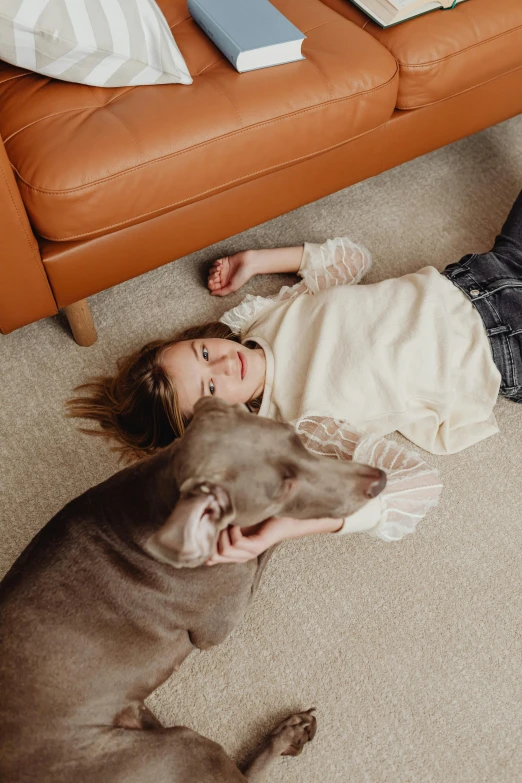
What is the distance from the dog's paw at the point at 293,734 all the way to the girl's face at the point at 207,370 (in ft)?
2.65

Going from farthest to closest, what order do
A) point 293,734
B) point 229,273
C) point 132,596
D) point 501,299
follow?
point 229,273, point 501,299, point 293,734, point 132,596

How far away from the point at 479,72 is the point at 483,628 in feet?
5.54

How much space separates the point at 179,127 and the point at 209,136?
3.1 inches

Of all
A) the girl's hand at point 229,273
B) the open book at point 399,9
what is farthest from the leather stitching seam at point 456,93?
the girl's hand at point 229,273

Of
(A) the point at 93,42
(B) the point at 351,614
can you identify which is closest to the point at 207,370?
(B) the point at 351,614

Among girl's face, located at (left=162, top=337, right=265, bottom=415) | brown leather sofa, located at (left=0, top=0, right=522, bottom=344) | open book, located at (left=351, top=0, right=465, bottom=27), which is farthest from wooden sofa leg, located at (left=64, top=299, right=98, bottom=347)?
open book, located at (left=351, top=0, right=465, bottom=27)

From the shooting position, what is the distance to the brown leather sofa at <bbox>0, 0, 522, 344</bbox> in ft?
5.23

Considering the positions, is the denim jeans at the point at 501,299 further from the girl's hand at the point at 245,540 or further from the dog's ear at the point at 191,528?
the dog's ear at the point at 191,528

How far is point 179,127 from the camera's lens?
5.39 feet

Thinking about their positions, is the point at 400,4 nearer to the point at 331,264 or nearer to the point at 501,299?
the point at 331,264

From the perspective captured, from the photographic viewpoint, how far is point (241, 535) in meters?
1.28

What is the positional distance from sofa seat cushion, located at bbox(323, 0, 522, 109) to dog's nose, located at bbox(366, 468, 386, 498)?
133cm

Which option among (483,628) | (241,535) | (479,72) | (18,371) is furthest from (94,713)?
(479,72)

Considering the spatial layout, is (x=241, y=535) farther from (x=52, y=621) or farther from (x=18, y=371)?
(x=18, y=371)
